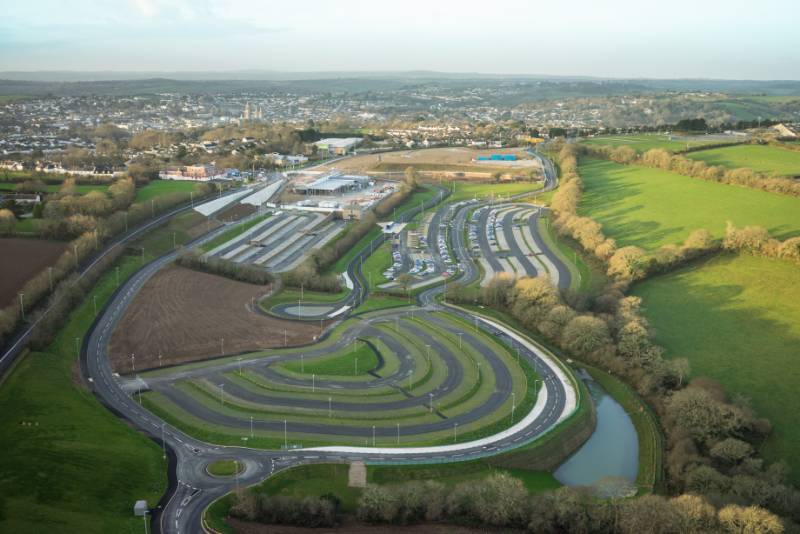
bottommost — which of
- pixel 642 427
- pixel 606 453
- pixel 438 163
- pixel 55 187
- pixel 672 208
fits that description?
pixel 606 453

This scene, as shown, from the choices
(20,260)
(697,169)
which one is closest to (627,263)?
(697,169)

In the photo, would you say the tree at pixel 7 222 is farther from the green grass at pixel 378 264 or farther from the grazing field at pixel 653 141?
the grazing field at pixel 653 141

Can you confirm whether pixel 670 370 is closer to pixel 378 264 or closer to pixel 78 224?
pixel 378 264

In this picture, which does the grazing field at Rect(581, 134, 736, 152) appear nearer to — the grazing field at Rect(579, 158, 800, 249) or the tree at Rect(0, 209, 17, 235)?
the grazing field at Rect(579, 158, 800, 249)

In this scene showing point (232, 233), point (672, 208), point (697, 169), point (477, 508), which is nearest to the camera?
point (477, 508)

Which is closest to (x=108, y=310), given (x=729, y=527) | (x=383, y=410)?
(x=383, y=410)

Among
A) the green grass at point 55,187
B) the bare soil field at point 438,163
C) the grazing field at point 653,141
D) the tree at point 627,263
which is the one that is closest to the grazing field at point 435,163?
the bare soil field at point 438,163
